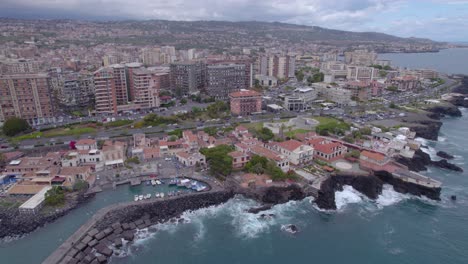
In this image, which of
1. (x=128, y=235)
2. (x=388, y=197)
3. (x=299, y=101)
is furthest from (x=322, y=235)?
(x=299, y=101)

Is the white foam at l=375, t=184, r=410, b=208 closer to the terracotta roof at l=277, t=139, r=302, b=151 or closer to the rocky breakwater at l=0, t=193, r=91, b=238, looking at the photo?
the terracotta roof at l=277, t=139, r=302, b=151

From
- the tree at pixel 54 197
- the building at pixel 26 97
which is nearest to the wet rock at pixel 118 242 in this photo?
the tree at pixel 54 197

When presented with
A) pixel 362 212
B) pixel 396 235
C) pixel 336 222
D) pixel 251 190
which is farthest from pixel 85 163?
pixel 396 235

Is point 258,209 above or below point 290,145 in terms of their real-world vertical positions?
below

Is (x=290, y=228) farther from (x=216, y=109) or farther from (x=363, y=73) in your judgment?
(x=363, y=73)

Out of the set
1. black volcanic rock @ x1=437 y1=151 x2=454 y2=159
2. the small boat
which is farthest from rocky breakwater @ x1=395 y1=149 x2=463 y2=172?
the small boat

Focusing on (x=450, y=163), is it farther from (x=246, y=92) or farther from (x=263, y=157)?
(x=246, y=92)
